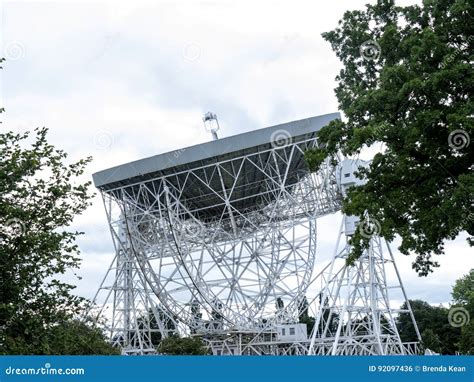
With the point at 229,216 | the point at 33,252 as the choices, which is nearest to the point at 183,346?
the point at 229,216

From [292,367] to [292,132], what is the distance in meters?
18.8

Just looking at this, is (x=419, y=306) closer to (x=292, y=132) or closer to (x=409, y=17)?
(x=292, y=132)

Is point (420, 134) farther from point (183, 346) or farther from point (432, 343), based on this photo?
point (432, 343)

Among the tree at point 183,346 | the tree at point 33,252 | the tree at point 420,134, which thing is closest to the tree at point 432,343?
the tree at point 183,346

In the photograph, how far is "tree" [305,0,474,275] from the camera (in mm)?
12695

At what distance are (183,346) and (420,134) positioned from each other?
76.1 feet

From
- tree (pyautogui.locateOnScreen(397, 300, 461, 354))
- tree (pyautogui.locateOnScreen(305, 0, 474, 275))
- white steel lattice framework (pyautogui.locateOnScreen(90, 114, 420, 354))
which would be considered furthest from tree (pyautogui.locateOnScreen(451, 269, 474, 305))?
tree (pyautogui.locateOnScreen(305, 0, 474, 275))

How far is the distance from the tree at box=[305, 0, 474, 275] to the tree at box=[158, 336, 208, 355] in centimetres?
1965

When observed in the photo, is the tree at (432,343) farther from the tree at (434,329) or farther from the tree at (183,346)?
the tree at (183,346)

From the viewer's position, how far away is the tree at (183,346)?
32.7 meters

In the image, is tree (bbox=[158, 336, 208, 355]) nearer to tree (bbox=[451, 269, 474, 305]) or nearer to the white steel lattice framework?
the white steel lattice framework

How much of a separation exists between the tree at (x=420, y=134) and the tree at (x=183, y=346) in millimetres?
19648

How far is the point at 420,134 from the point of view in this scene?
12.9 m

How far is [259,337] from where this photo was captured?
3453 cm
